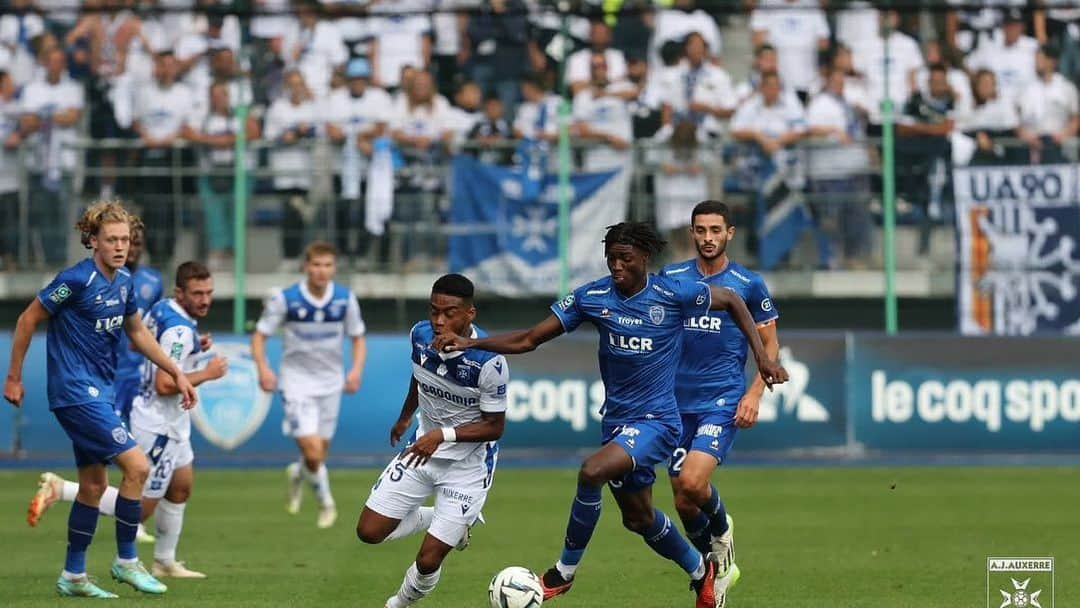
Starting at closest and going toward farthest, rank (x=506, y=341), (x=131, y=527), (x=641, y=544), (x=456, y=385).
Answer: (x=506, y=341) < (x=456, y=385) < (x=131, y=527) < (x=641, y=544)

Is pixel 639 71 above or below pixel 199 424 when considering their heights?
above

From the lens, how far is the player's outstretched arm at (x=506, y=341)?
27.3 feet

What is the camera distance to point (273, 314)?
14.4m

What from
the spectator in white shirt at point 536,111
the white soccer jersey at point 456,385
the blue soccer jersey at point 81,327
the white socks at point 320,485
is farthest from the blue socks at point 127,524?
the spectator in white shirt at point 536,111

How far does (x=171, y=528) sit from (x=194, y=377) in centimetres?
97

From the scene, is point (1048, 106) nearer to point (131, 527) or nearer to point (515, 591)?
point (131, 527)

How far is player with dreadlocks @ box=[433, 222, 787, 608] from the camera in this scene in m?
8.83

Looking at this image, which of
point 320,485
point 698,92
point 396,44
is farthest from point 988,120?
point 320,485

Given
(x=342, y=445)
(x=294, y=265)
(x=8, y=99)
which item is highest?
(x=8, y=99)

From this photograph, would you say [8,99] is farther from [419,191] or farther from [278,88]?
[419,191]

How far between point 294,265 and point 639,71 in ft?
16.1

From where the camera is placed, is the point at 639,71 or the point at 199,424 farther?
the point at 639,71

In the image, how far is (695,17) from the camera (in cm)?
2166

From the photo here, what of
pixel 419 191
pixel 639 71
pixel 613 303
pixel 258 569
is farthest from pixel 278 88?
pixel 613 303
